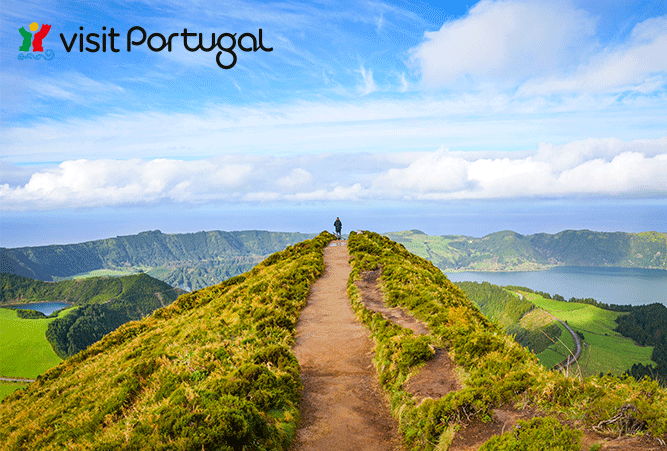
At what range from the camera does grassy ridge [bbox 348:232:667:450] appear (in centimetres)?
732

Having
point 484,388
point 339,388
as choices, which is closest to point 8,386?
point 339,388

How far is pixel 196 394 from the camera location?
30.8 feet

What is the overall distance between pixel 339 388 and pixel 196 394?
489 cm

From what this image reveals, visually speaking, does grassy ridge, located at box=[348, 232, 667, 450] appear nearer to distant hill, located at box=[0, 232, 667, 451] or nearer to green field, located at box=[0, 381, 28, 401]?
distant hill, located at box=[0, 232, 667, 451]

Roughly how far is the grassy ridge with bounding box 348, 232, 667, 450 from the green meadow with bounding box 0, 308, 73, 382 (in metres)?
166

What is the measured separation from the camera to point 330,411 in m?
10.8

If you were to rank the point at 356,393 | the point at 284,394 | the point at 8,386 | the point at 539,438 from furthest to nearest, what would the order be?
the point at 8,386 < the point at 356,393 < the point at 284,394 < the point at 539,438

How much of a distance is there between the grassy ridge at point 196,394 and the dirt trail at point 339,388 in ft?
2.06

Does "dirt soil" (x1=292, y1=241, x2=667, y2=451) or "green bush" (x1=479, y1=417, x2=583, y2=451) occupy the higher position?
"green bush" (x1=479, y1=417, x2=583, y2=451)

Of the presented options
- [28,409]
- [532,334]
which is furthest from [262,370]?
[532,334]

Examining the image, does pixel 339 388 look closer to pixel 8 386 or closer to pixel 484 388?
pixel 484 388

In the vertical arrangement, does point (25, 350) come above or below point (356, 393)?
below

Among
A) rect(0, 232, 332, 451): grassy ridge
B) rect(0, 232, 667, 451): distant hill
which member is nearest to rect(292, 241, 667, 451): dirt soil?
rect(0, 232, 667, 451): distant hill

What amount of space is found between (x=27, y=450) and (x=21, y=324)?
237m
